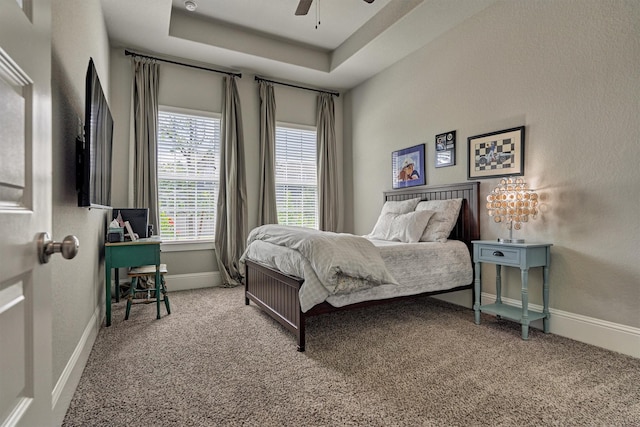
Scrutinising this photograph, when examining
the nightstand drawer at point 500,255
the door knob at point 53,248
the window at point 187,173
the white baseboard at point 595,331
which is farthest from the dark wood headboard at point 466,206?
the door knob at point 53,248

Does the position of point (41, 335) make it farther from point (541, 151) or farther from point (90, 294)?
point (541, 151)

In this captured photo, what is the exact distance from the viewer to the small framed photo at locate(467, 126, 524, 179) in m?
3.12

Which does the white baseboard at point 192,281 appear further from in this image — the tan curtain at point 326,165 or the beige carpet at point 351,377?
the tan curtain at point 326,165

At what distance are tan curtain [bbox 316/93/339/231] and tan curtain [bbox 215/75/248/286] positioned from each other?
4.23 ft

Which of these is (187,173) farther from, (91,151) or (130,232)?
(91,151)

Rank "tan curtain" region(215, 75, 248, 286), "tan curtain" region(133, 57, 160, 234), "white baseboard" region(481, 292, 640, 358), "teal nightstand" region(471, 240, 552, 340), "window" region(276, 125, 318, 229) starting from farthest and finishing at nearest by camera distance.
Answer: "window" region(276, 125, 318, 229) → "tan curtain" region(215, 75, 248, 286) → "tan curtain" region(133, 57, 160, 234) → "teal nightstand" region(471, 240, 552, 340) → "white baseboard" region(481, 292, 640, 358)

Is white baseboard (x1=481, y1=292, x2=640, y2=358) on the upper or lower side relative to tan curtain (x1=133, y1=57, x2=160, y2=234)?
lower

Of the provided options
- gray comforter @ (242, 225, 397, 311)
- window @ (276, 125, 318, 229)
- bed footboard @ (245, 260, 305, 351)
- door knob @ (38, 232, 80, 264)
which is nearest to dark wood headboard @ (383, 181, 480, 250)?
gray comforter @ (242, 225, 397, 311)

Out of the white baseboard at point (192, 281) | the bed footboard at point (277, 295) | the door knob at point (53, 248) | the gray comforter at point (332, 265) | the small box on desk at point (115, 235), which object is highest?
the door knob at point (53, 248)

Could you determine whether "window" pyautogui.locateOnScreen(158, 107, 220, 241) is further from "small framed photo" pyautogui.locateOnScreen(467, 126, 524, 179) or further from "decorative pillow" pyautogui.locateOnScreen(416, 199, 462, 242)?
"small framed photo" pyautogui.locateOnScreen(467, 126, 524, 179)

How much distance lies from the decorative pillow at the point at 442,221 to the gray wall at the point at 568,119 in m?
0.29

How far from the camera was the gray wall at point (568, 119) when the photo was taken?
244 cm

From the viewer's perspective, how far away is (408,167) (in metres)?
4.39

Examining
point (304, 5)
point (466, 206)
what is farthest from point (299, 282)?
point (304, 5)
